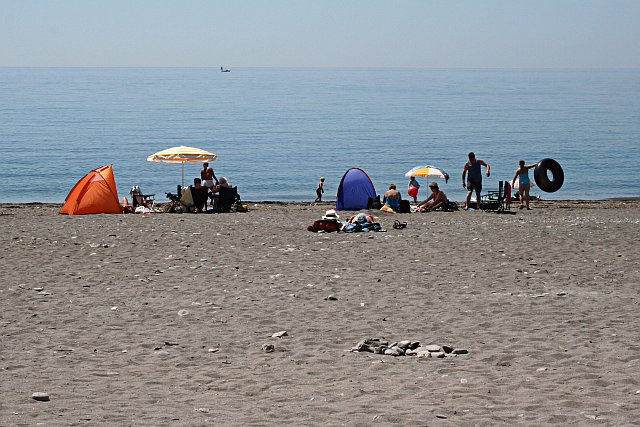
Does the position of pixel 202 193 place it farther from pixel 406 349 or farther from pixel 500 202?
pixel 406 349

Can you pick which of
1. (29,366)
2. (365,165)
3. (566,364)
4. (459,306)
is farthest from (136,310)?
(365,165)

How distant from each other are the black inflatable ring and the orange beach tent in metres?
14.0

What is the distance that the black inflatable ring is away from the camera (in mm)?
30016

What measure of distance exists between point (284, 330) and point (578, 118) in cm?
9275

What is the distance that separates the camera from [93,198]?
2288cm

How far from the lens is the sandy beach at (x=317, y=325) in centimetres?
711

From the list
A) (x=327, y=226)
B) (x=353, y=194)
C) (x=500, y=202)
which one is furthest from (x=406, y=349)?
(x=353, y=194)

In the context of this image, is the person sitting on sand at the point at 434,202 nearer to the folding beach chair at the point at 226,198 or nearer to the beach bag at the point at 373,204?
the beach bag at the point at 373,204

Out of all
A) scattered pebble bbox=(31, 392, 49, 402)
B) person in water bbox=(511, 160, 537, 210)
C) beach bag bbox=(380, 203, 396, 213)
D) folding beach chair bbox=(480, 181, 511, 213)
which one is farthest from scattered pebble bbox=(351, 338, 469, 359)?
person in water bbox=(511, 160, 537, 210)

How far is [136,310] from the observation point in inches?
436

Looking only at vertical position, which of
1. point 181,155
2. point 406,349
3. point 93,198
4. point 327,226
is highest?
point 181,155

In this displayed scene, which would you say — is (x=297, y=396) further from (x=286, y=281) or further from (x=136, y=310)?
(x=286, y=281)

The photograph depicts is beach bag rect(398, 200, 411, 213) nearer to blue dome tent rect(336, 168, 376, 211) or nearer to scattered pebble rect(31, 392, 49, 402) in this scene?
blue dome tent rect(336, 168, 376, 211)

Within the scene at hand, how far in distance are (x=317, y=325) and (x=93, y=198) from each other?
13911mm
